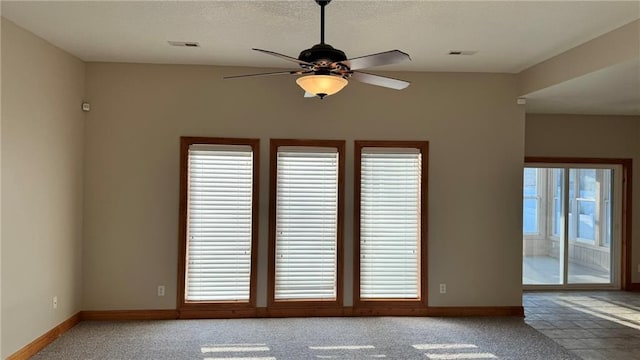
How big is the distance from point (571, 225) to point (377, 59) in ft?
19.4

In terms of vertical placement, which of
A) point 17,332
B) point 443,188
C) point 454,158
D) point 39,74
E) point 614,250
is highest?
point 39,74

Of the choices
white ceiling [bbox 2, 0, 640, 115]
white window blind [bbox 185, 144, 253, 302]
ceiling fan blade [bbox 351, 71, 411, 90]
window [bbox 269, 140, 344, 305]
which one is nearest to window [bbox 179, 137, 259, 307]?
white window blind [bbox 185, 144, 253, 302]

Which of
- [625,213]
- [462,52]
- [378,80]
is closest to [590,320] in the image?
[625,213]

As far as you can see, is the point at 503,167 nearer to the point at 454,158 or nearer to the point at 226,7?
the point at 454,158

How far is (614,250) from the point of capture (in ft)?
23.5

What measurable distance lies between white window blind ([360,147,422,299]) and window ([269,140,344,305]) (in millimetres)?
335

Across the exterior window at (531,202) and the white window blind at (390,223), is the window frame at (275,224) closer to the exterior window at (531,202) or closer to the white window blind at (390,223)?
the white window blind at (390,223)

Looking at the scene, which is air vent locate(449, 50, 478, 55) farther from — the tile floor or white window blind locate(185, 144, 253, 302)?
the tile floor

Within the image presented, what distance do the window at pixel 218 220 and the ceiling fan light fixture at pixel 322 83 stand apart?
7.79ft

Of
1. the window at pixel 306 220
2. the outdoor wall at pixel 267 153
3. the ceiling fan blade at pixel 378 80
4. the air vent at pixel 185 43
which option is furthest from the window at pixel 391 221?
the air vent at pixel 185 43

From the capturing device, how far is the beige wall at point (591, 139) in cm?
692

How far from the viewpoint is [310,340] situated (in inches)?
179

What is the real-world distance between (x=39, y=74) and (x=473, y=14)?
3.93 m

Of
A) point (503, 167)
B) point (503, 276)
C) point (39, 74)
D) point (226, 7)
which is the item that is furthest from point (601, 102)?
point (39, 74)
